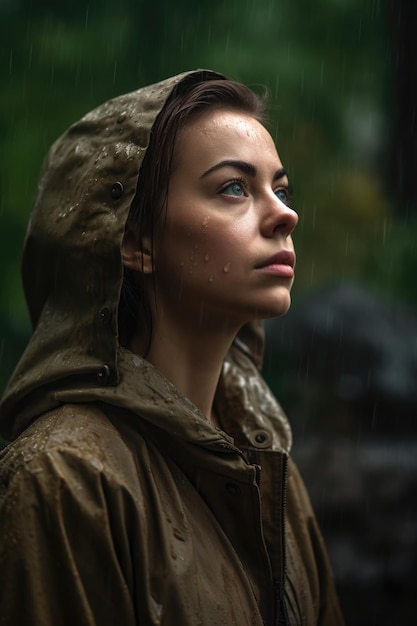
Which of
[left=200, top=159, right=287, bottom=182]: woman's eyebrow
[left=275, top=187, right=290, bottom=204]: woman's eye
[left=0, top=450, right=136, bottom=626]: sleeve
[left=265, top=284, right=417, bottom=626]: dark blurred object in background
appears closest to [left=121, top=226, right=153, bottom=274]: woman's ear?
[left=200, top=159, right=287, bottom=182]: woman's eyebrow

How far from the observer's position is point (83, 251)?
6.71 ft

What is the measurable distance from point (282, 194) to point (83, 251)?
→ 66cm

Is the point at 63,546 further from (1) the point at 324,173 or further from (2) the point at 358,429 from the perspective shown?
(1) the point at 324,173

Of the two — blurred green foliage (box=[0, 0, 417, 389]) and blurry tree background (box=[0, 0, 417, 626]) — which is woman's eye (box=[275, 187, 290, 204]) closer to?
blurry tree background (box=[0, 0, 417, 626])

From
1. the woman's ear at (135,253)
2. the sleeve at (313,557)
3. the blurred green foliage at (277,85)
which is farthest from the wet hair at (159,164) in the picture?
the blurred green foliage at (277,85)

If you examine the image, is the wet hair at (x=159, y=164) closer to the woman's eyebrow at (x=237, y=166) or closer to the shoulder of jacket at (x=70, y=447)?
the woman's eyebrow at (x=237, y=166)

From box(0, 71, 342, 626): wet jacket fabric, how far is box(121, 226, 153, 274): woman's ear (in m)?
0.16

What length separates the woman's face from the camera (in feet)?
6.81

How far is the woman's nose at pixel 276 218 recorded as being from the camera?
6.93 ft

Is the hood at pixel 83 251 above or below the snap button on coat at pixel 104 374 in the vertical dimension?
above

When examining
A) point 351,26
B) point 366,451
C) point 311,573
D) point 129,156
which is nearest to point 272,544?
point 311,573

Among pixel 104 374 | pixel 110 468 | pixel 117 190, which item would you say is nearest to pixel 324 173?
pixel 117 190

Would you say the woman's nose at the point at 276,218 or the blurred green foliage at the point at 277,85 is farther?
the blurred green foliage at the point at 277,85

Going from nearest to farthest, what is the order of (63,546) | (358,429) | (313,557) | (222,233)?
(63,546) → (222,233) → (313,557) → (358,429)
